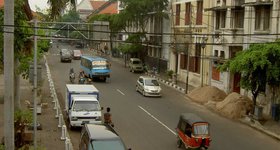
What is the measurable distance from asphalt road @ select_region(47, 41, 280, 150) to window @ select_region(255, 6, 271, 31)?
692cm

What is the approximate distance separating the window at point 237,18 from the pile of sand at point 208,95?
5241 millimetres

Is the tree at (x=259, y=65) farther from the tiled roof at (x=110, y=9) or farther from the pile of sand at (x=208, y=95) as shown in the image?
the tiled roof at (x=110, y=9)

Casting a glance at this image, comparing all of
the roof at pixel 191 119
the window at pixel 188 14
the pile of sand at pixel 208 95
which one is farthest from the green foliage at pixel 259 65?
the window at pixel 188 14

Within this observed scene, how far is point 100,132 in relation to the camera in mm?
17531

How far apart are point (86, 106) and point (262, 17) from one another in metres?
14.4

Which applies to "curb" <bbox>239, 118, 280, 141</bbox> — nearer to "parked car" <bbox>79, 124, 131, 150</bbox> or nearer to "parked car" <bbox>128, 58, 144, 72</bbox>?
"parked car" <bbox>79, 124, 131, 150</bbox>

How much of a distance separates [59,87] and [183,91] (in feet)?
36.0

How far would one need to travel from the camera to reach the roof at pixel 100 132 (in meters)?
17.0

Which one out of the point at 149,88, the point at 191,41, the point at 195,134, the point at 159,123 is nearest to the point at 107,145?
the point at 195,134

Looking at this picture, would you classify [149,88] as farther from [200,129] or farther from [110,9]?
[110,9]

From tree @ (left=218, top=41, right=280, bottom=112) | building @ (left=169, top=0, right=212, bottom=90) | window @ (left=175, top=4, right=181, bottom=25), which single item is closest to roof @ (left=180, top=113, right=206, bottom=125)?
tree @ (left=218, top=41, right=280, bottom=112)

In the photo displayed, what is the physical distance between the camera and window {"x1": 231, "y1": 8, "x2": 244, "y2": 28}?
35844 mm

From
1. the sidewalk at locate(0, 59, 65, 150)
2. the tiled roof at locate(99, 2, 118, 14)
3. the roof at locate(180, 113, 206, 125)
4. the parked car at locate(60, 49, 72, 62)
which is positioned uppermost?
the tiled roof at locate(99, 2, 118, 14)

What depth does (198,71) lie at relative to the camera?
4488cm
